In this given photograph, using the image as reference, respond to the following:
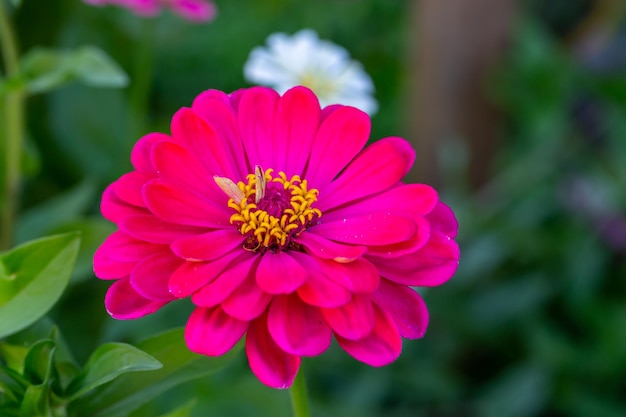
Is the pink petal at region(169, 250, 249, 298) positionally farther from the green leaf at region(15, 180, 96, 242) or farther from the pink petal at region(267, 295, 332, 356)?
the green leaf at region(15, 180, 96, 242)

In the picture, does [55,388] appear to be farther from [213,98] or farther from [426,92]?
[426,92]

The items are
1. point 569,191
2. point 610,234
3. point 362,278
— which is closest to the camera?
point 362,278

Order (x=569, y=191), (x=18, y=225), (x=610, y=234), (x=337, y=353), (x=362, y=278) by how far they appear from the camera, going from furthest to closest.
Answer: (x=569, y=191), (x=610, y=234), (x=337, y=353), (x=18, y=225), (x=362, y=278)

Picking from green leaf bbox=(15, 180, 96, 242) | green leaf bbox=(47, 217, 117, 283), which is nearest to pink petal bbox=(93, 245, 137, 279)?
green leaf bbox=(47, 217, 117, 283)

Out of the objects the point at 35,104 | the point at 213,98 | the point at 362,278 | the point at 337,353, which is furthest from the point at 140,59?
the point at 362,278

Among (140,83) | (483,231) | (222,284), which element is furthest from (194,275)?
(483,231)

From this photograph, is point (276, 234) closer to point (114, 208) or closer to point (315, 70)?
point (114, 208)

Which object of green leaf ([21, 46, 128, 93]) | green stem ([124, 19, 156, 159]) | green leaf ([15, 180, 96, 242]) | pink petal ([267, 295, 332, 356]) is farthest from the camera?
Result: green stem ([124, 19, 156, 159])
